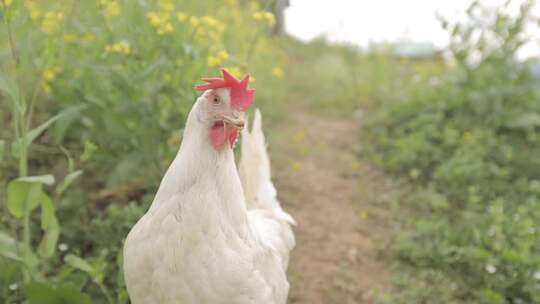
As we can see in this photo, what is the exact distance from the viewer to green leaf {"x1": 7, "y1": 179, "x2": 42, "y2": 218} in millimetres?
2229

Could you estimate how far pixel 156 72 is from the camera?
9.26 ft

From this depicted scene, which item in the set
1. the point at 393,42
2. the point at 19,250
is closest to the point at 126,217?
the point at 19,250

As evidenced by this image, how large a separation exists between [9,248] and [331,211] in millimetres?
2415

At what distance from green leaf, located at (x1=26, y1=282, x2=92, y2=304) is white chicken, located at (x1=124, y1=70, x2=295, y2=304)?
1.74 feet

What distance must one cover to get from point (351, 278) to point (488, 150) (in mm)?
1938

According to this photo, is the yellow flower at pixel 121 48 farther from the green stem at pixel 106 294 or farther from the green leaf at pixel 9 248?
the green stem at pixel 106 294

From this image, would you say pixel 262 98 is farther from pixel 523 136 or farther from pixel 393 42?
pixel 393 42

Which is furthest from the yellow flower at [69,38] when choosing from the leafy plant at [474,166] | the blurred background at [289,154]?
the leafy plant at [474,166]

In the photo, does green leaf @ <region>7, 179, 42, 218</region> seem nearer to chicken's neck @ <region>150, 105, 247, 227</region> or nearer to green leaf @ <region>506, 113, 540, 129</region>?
chicken's neck @ <region>150, 105, 247, 227</region>

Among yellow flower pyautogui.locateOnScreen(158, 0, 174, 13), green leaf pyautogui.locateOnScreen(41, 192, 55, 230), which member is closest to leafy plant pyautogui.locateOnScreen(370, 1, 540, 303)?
green leaf pyautogui.locateOnScreen(41, 192, 55, 230)

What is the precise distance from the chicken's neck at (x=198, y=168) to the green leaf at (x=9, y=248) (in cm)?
91

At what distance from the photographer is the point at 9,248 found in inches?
94.1

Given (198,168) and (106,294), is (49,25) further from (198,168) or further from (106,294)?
(198,168)

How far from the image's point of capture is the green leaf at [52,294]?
227 cm
